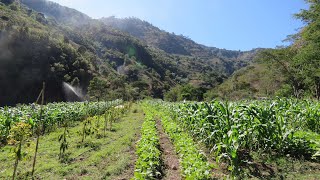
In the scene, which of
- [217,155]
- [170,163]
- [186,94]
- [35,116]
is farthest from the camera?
[186,94]

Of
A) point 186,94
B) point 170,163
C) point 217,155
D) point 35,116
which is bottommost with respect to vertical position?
point 170,163

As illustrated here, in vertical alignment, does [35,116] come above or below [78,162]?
above

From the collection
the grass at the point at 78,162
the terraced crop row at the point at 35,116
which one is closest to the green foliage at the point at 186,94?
the terraced crop row at the point at 35,116

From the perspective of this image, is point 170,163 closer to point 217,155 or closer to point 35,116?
point 217,155

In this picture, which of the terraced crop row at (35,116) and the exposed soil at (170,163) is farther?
the terraced crop row at (35,116)

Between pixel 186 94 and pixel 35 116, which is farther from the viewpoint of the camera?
pixel 186 94

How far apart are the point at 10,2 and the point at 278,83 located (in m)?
107

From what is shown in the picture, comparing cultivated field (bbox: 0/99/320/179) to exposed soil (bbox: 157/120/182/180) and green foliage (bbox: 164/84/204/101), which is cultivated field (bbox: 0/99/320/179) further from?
green foliage (bbox: 164/84/204/101)

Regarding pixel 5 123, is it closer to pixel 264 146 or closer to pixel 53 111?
pixel 53 111

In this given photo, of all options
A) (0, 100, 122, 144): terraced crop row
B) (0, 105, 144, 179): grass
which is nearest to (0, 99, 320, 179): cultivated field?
(0, 105, 144, 179): grass

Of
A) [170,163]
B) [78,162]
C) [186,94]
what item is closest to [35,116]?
[78,162]

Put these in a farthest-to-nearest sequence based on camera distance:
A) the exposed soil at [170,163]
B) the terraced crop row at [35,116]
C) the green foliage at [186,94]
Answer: the green foliage at [186,94]
the terraced crop row at [35,116]
the exposed soil at [170,163]

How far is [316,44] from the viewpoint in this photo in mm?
27875

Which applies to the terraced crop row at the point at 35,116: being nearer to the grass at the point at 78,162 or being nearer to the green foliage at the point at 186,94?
the grass at the point at 78,162
